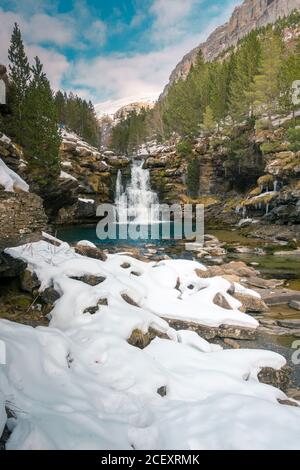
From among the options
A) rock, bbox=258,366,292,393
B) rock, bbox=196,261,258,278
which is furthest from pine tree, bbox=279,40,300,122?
rock, bbox=258,366,292,393

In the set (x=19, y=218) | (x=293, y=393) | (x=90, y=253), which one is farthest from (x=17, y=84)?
(x=293, y=393)

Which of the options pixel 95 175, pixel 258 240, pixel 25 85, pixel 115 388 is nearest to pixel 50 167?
pixel 25 85

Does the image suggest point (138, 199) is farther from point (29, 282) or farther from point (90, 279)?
point (29, 282)

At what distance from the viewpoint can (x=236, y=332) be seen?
11453 mm

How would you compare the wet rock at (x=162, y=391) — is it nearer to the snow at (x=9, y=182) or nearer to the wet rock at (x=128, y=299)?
the wet rock at (x=128, y=299)

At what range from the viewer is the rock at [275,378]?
769cm

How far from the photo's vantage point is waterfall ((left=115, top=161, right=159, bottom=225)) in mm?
61094

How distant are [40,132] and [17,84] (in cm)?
592

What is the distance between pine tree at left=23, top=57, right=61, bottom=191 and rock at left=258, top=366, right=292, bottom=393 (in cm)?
3395

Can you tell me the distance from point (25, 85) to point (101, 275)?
3382 cm

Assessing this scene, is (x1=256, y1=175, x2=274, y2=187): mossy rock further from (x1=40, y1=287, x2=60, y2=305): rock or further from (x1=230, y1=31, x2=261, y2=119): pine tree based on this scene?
(x1=40, y1=287, x2=60, y2=305): rock

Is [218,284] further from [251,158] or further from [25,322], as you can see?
[251,158]

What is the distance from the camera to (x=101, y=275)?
1163cm

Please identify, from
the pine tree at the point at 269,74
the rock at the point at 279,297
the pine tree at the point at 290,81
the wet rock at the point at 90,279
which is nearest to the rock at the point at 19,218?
the wet rock at the point at 90,279
